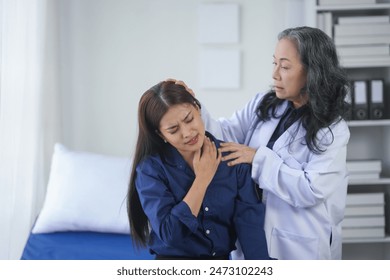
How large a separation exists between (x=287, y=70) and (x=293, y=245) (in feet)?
1.51

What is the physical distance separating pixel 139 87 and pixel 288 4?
76cm

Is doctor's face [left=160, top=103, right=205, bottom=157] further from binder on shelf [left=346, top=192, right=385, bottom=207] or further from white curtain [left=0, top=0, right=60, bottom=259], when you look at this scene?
binder on shelf [left=346, top=192, right=385, bottom=207]

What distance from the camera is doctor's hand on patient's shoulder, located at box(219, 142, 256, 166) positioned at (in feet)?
5.17

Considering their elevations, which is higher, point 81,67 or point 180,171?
point 81,67

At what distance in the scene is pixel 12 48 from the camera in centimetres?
218

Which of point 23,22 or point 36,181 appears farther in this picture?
point 36,181

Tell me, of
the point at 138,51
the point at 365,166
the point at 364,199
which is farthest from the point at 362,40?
the point at 138,51

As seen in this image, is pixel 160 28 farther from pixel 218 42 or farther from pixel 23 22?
pixel 23 22

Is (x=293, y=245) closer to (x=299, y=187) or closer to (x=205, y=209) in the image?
(x=299, y=187)

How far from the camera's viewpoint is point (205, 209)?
1.54m
